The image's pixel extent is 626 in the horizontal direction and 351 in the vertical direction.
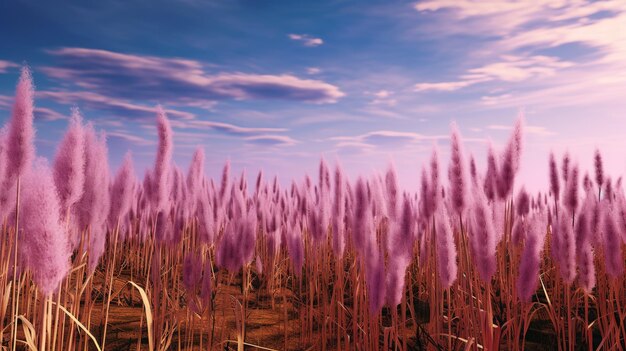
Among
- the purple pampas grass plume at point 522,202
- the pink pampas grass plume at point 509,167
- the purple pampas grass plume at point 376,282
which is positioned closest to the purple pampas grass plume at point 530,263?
the pink pampas grass plume at point 509,167

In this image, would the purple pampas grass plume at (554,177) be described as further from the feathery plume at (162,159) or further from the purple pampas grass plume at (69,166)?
the purple pampas grass plume at (69,166)

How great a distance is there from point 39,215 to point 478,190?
1.22 m

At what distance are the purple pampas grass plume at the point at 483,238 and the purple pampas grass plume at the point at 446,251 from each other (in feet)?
0.36

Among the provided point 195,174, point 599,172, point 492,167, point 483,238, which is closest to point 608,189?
point 599,172

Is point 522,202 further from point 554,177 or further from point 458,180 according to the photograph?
point 458,180

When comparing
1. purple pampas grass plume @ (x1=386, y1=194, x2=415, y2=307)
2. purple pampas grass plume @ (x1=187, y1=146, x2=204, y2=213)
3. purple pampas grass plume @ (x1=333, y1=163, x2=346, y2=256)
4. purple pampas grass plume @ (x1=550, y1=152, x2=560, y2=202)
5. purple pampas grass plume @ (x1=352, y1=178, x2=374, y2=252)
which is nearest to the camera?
purple pampas grass plume @ (x1=386, y1=194, x2=415, y2=307)

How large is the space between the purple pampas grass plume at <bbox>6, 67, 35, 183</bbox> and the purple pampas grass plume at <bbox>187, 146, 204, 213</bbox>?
1.24 metres

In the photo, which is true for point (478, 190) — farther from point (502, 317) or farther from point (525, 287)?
point (502, 317)

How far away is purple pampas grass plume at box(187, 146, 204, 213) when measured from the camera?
280 cm

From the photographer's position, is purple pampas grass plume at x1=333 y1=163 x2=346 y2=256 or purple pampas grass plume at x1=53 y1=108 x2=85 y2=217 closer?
purple pampas grass plume at x1=53 y1=108 x2=85 y2=217

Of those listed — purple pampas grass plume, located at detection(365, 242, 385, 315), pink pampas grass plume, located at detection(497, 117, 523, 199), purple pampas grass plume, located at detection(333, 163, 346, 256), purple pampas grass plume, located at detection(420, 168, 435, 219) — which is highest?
pink pampas grass plume, located at detection(497, 117, 523, 199)

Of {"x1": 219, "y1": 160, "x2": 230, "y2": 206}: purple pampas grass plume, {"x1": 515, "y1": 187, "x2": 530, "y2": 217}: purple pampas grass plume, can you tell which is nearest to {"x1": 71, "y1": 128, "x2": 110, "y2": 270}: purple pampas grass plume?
{"x1": 219, "y1": 160, "x2": 230, "y2": 206}: purple pampas grass plume

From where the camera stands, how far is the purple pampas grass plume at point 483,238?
158 cm

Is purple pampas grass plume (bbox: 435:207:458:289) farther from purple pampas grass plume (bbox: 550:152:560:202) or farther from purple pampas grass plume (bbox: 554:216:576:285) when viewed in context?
purple pampas grass plume (bbox: 550:152:560:202)
